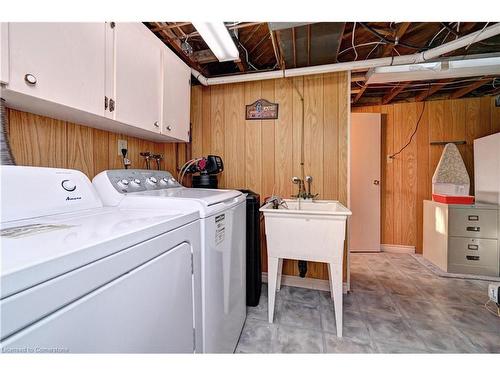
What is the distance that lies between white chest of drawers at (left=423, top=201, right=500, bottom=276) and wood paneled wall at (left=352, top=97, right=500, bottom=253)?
0.75 m

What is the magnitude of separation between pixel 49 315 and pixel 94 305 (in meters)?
0.10

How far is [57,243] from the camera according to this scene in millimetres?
538

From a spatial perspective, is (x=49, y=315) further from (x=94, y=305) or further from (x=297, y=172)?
(x=297, y=172)

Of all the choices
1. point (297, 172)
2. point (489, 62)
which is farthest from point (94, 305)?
point (489, 62)

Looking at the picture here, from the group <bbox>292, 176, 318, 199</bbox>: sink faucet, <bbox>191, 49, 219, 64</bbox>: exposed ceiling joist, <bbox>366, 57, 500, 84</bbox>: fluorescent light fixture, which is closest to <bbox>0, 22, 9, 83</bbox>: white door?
<bbox>191, 49, 219, 64</bbox>: exposed ceiling joist

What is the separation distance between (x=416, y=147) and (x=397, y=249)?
1600mm

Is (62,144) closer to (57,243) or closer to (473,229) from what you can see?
(57,243)

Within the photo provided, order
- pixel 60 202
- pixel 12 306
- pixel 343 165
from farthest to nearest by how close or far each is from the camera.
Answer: pixel 343 165
pixel 60 202
pixel 12 306

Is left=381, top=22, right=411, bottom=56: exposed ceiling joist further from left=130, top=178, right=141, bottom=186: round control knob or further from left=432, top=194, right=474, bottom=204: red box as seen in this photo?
left=130, top=178, right=141, bottom=186: round control knob

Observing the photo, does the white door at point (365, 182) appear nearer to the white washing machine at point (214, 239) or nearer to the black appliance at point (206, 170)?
the black appliance at point (206, 170)

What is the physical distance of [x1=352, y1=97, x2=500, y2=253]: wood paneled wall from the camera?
10.8 feet

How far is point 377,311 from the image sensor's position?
195 cm
